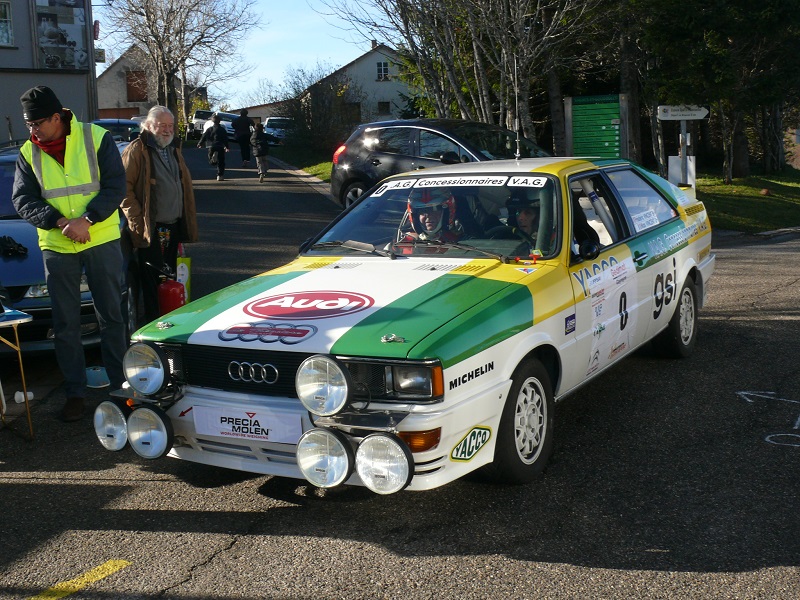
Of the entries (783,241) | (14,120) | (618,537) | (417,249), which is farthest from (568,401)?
(14,120)

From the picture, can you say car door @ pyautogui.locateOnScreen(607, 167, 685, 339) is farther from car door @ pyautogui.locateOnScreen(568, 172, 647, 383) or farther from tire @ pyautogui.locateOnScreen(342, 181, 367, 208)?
tire @ pyautogui.locateOnScreen(342, 181, 367, 208)

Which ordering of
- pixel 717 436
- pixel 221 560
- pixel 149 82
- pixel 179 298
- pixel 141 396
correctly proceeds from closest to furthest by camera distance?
pixel 221 560, pixel 141 396, pixel 717 436, pixel 179 298, pixel 149 82

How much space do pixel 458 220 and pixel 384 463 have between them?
81.1 inches

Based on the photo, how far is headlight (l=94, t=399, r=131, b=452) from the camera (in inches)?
179

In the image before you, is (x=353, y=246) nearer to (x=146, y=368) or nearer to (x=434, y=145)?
(x=146, y=368)

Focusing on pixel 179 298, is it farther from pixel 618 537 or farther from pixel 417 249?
pixel 618 537

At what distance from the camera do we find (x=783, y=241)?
615 inches

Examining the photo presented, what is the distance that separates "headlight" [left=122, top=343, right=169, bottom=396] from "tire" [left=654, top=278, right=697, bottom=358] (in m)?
3.64

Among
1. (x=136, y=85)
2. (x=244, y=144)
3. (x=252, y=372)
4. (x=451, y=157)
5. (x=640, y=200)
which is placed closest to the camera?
(x=252, y=372)

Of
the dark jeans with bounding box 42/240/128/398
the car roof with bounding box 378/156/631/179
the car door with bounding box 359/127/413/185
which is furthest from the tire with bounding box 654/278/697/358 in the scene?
the car door with bounding box 359/127/413/185

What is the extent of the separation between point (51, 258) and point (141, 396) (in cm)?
177

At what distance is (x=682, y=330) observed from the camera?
6848mm

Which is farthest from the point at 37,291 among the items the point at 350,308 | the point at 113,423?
the point at 350,308

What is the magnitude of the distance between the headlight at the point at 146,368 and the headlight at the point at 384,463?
1.10 metres
